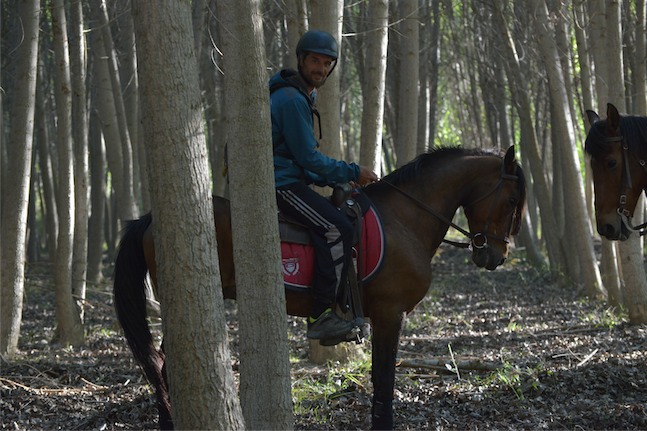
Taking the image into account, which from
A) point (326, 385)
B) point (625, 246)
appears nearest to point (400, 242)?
point (326, 385)

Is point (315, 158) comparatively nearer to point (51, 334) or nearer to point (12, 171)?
point (12, 171)

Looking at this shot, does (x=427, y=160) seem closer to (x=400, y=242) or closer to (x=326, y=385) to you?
(x=400, y=242)

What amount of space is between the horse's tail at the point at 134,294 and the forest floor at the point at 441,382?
2.75 ft

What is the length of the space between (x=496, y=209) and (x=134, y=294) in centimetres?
297

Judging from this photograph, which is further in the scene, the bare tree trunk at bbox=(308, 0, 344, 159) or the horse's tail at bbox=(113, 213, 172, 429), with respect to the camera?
the bare tree trunk at bbox=(308, 0, 344, 159)

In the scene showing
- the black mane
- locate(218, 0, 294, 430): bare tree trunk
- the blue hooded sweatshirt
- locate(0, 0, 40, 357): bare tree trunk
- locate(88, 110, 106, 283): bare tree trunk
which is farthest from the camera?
locate(88, 110, 106, 283): bare tree trunk

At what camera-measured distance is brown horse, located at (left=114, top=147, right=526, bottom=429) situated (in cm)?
644

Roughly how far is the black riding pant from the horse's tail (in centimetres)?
114

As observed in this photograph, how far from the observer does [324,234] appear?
6.38m

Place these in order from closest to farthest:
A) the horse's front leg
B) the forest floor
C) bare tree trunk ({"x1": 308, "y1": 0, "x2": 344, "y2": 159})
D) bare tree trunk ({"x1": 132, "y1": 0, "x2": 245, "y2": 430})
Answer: bare tree trunk ({"x1": 132, "y1": 0, "x2": 245, "y2": 430}) < the horse's front leg < the forest floor < bare tree trunk ({"x1": 308, "y1": 0, "x2": 344, "y2": 159})

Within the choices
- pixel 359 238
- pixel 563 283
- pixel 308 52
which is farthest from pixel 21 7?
pixel 563 283

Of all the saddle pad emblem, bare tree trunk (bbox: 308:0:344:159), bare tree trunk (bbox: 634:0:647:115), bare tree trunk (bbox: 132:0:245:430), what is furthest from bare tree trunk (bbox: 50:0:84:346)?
bare tree trunk (bbox: 634:0:647:115)

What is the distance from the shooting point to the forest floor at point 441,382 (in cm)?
673

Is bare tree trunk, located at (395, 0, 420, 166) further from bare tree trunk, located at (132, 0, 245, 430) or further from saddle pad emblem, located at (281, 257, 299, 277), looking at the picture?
bare tree trunk, located at (132, 0, 245, 430)
